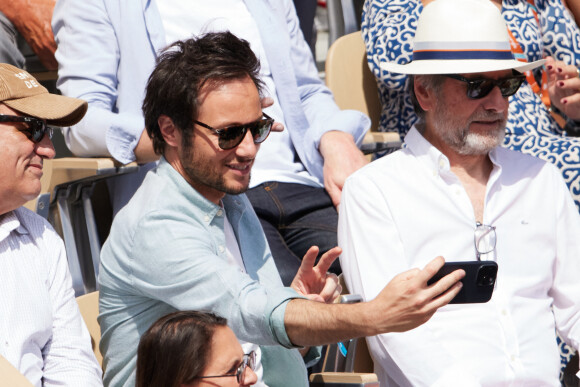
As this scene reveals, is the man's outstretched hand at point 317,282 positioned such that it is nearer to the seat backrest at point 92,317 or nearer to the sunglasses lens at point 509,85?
the seat backrest at point 92,317

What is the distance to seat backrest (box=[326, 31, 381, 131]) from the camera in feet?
13.1

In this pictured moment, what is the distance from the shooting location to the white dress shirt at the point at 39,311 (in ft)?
7.41

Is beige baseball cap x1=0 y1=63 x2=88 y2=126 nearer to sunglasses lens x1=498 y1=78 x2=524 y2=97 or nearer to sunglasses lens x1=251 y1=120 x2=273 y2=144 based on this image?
sunglasses lens x1=251 y1=120 x2=273 y2=144

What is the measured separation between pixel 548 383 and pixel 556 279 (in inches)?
13.3

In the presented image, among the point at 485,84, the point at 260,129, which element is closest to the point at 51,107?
the point at 260,129

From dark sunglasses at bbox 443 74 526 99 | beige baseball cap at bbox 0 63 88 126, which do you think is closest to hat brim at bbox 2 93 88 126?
beige baseball cap at bbox 0 63 88 126

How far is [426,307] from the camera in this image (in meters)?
1.90

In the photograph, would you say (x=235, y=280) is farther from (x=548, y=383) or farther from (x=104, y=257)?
(x=548, y=383)

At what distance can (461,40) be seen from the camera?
2.91 m

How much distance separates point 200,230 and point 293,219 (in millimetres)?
1065

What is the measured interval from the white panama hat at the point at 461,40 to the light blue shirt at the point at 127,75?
2.19 feet

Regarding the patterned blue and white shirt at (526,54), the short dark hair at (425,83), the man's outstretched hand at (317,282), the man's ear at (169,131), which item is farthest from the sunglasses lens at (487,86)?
the man's ear at (169,131)

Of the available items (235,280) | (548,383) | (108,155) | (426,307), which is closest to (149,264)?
(235,280)

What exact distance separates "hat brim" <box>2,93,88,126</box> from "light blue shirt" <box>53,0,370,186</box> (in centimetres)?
48
